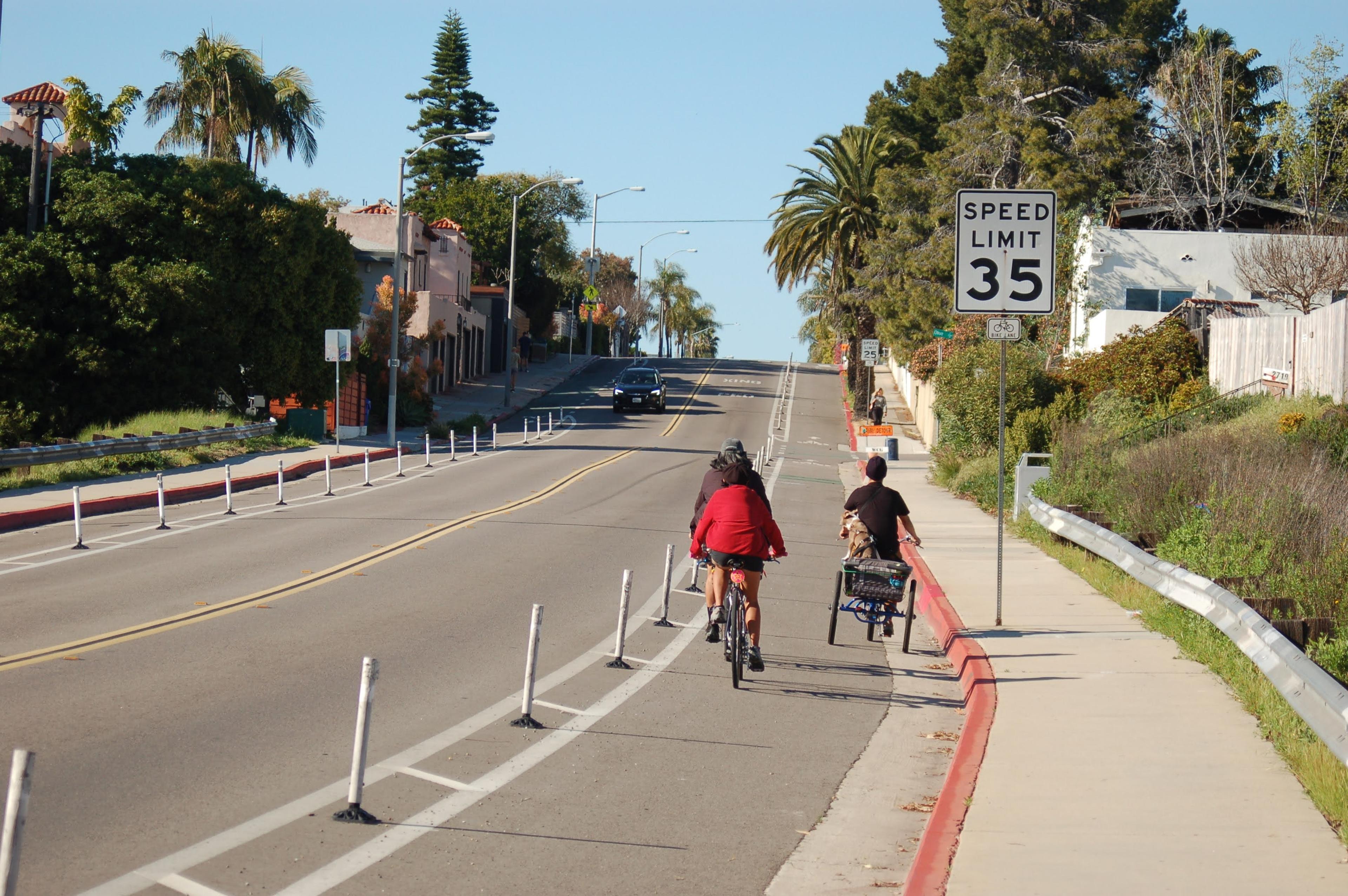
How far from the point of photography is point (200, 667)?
10.5 meters

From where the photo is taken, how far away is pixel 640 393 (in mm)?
57000

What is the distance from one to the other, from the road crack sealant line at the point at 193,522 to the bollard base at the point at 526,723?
342 inches

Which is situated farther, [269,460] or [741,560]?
[269,460]

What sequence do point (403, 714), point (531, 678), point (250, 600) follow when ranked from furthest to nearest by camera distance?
point (250, 600)
point (403, 714)
point (531, 678)

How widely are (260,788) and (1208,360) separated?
89.1 feet

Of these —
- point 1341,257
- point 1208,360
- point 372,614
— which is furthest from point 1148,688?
point 1341,257

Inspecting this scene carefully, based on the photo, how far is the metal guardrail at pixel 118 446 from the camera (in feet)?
77.9

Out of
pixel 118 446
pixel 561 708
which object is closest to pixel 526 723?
pixel 561 708

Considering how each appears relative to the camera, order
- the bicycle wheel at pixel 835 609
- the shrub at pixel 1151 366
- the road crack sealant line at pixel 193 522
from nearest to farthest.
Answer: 1. the bicycle wheel at pixel 835 609
2. the road crack sealant line at pixel 193 522
3. the shrub at pixel 1151 366

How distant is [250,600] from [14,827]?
30.3 feet

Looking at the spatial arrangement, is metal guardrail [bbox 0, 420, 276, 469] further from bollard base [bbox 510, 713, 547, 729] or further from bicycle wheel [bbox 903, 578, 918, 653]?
bollard base [bbox 510, 713, 547, 729]

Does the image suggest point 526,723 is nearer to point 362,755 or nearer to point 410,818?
point 410,818

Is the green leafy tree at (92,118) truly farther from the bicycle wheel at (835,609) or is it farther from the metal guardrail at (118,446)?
the bicycle wheel at (835,609)

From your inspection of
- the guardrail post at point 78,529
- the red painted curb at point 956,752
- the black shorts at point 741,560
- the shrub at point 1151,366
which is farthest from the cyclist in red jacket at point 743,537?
the shrub at point 1151,366
